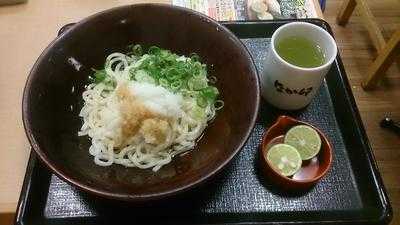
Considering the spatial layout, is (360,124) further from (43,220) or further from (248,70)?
(43,220)

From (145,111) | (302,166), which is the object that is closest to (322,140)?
(302,166)

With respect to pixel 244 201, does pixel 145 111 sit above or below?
above

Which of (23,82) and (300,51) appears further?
(23,82)

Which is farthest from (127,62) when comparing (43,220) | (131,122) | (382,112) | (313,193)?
(382,112)

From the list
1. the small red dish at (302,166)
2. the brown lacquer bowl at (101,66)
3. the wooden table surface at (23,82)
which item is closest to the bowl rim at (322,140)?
the small red dish at (302,166)

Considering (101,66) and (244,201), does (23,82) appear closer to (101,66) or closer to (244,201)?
(101,66)

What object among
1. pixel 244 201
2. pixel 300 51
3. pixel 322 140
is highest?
pixel 300 51

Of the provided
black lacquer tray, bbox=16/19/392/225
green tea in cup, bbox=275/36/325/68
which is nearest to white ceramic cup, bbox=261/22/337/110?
green tea in cup, bbox=275/36/325/68
